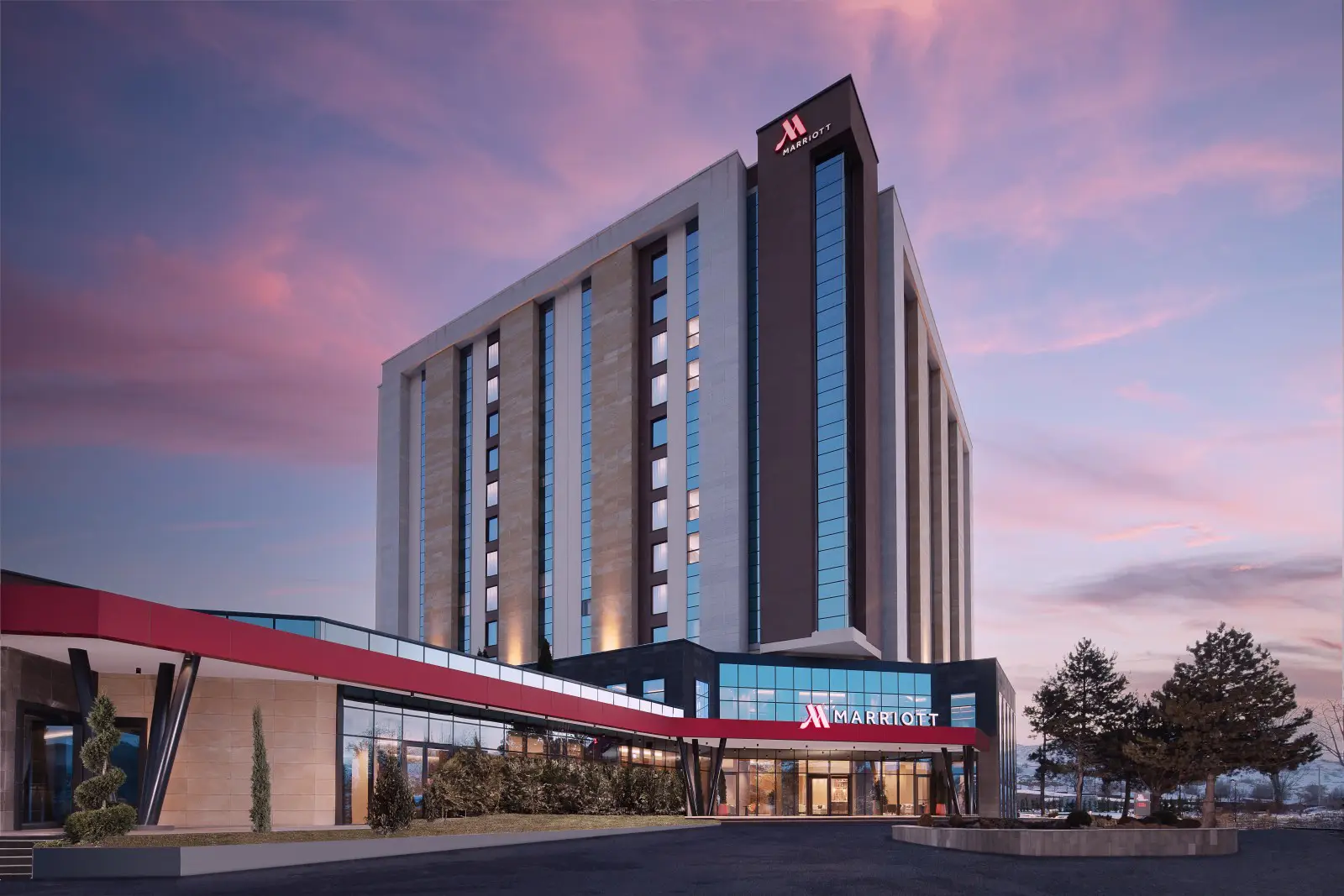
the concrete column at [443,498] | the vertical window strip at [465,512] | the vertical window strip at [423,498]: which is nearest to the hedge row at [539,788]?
the vertical window strip at [465,512]

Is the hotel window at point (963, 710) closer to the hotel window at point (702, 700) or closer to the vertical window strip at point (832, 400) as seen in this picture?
the vertical window strip at point (832, 400)

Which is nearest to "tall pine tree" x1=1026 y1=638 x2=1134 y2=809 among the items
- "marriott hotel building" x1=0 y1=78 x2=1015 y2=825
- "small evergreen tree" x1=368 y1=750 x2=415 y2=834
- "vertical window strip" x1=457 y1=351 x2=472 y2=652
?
"marriott hotel building" x1=0 y1=78 x2=1015 y2=825

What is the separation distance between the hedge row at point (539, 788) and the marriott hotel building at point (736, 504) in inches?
153

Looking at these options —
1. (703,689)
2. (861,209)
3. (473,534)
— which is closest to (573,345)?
(473,534)

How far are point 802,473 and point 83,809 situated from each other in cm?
5274

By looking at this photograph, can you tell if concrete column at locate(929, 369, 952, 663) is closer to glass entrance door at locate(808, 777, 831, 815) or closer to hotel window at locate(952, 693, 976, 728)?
hotel window at locate(952, 693, 976, 728)

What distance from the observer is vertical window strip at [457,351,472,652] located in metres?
94.8

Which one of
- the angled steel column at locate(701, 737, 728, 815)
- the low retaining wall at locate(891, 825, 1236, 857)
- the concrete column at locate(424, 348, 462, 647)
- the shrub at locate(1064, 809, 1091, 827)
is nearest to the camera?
the low retaining wall at locate(891, 825, 1236, 857)

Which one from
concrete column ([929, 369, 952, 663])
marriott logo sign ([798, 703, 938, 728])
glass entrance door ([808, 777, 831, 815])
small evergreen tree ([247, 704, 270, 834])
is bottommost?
glass entrance door ([808, 777, 831, 815])

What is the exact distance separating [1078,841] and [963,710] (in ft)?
132

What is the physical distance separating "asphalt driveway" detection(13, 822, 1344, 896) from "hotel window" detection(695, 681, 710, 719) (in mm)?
25901

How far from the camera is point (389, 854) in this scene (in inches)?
1138

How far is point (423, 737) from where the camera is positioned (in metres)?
40.8

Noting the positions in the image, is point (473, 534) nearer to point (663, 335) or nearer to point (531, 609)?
point (531, 609)
